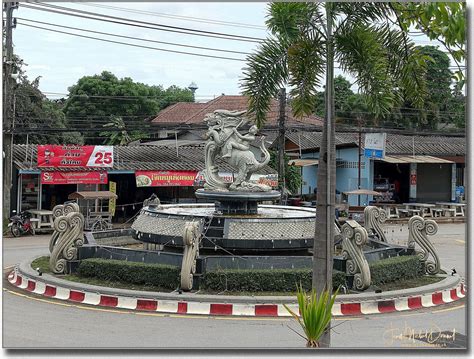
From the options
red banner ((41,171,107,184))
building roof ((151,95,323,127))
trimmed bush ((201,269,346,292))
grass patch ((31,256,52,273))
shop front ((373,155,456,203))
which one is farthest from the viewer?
building roof ((151,95,323,127))

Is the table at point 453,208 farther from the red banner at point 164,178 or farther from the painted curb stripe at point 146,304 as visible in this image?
the painted curb stripe at point 146,304

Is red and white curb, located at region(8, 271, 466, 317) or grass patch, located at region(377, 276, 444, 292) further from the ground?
grass patch, located at region(377, 276, 444, 292)

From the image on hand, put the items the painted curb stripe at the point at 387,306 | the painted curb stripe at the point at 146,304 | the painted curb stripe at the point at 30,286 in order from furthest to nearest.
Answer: the painted curb stripe at the point at 30,286 < the painted curb stripe at the point at 387,306 < the painted curb stripe at the point at 146,304

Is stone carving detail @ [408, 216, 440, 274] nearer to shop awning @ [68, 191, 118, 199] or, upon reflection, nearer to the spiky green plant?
the spiky green plant

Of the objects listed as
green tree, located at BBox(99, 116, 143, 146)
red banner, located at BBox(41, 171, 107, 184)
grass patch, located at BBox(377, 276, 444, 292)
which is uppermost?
green tree, located at BBox(99, 116, 143, 146)

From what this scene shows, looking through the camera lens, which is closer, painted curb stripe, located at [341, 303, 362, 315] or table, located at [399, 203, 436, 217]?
painted curb stripe, located at [341, 303, 362, 315]

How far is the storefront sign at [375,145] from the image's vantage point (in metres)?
29.5

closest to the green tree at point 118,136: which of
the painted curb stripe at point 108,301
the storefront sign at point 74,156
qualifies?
the storefront sign at point 74,156

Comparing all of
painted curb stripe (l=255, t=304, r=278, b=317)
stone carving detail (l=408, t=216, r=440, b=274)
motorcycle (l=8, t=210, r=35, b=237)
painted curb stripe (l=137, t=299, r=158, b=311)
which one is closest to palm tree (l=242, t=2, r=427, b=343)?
painted curb stripe (l=255, t=304, r=278, b=317)

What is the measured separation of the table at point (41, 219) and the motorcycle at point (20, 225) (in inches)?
8.8

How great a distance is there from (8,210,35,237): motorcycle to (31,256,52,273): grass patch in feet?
28.4

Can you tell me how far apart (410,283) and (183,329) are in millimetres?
5579

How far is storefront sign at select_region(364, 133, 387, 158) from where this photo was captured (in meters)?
29.5

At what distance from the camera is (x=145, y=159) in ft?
97.3
